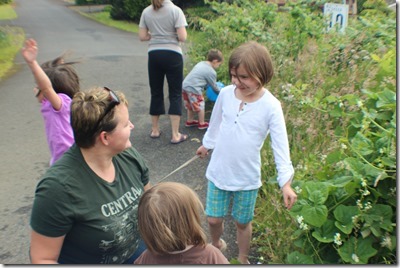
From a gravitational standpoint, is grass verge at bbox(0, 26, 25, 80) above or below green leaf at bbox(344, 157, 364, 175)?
below

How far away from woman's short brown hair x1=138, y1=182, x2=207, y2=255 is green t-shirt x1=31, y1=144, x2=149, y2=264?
0.91ft

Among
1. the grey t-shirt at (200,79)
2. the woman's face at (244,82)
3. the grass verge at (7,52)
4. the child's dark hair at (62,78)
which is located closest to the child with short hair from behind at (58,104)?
the child's dark hair at (62,78)

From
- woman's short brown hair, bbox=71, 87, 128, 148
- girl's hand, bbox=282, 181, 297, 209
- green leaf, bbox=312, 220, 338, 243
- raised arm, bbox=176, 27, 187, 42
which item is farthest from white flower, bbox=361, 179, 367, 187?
raised arm, bbox=176, 27, 187, 42

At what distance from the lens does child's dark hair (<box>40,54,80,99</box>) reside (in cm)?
292

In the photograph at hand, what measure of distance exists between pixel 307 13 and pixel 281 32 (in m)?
0.50

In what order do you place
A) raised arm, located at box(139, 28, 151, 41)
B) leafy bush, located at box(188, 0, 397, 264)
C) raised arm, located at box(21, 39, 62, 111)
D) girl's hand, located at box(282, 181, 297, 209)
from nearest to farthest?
leafy bush, located at box(188, 0, 397, 264)
girl's hand, located at box(282, 181, 297, 209)
raised arm, located at box(21, 39, 62, 111)
raised arm, located at box(139, 28, 151, 41)

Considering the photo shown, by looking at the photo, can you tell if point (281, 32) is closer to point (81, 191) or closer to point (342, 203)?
A: point (342, 203)

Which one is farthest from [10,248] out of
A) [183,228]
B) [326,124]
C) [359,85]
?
[359,85]

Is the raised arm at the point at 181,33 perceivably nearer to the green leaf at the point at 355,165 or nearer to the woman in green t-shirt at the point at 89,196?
the woman in green t-shirt at the point at 89,196

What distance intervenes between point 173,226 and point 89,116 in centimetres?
62

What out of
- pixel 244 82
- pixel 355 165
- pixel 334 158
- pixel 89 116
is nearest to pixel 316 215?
pixel 355 165

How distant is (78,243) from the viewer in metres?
1.88

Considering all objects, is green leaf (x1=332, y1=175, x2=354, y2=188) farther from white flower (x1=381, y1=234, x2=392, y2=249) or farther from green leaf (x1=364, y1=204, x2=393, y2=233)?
white flower (x1=381, y1=234, x2=392, y2=249)

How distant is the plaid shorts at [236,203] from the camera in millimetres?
2756
